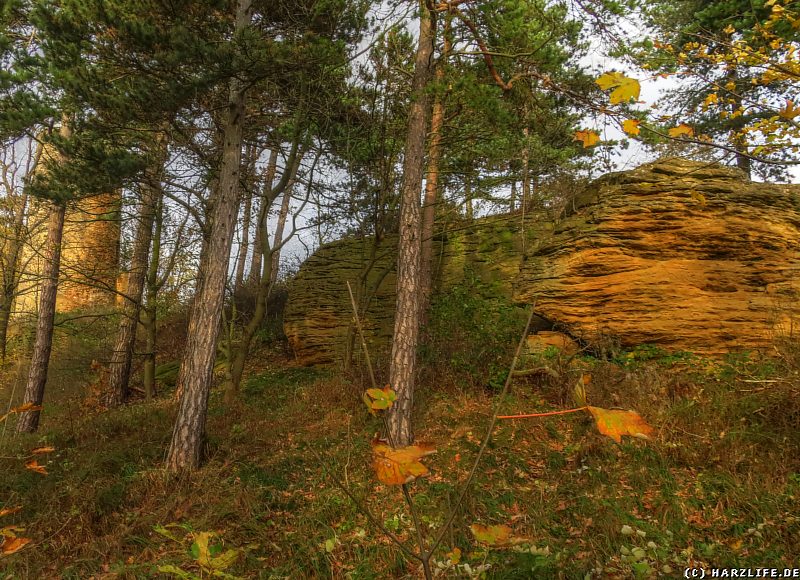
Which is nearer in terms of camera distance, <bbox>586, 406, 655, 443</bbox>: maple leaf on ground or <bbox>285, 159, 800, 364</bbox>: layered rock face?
<bbox>586, 406, 655, 443</bbox>: maple leaf on ground

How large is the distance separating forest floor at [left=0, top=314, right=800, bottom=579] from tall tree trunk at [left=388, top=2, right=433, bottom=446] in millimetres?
845

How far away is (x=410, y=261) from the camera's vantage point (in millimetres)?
5969

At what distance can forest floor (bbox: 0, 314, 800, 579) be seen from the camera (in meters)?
3.46

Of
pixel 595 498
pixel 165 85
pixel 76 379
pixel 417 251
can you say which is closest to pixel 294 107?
pixel 165 85

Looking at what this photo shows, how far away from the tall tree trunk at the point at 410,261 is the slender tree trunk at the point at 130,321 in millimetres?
6880

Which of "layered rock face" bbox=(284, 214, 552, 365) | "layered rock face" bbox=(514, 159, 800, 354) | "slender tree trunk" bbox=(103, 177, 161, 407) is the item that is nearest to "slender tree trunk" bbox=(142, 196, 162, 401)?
"slender tree trunk" bbox=(103, 177, 161, 407)

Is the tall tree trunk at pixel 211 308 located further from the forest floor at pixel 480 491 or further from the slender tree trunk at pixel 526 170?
the slender tree trunk at pixel 526 170

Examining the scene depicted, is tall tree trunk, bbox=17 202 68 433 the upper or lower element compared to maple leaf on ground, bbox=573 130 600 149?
lower

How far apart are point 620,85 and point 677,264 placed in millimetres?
6252

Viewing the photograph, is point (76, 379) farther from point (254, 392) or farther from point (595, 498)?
point (595, 498)

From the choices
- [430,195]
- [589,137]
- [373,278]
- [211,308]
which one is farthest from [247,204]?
[589,137]

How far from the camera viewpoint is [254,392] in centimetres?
923

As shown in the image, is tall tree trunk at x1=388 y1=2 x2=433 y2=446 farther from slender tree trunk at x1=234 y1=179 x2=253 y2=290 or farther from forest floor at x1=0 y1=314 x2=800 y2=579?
slender tree trunk at x1=234 y1=179 x2=253 y2=290

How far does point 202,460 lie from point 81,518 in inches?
56.4
